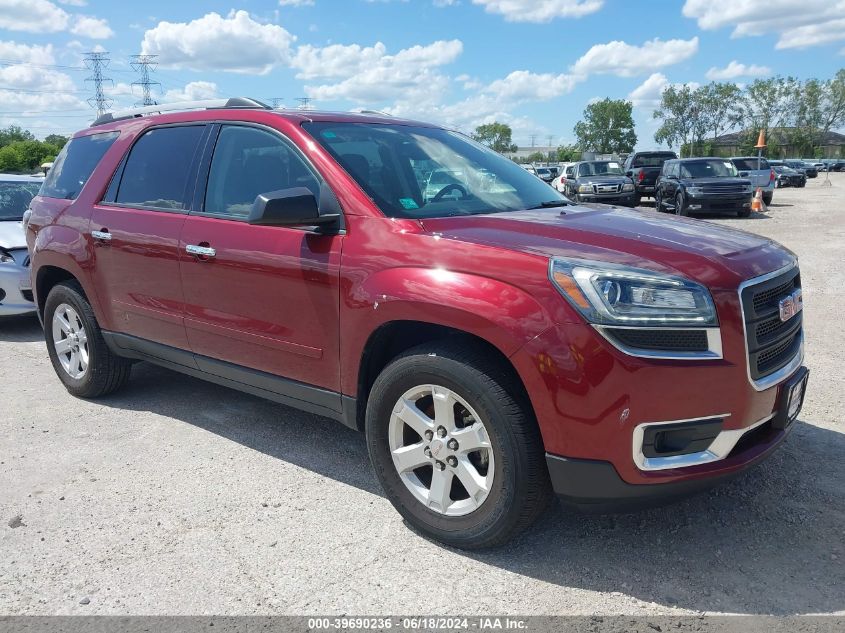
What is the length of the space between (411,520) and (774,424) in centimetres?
159

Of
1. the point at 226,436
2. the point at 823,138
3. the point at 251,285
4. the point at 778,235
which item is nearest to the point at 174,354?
the point at 226,436

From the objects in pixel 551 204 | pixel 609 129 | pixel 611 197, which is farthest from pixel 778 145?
pixel 551 204

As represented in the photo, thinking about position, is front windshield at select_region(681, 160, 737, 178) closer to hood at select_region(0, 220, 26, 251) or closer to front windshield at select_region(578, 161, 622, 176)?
front windshield at select_region(578, 161, 622, 176)

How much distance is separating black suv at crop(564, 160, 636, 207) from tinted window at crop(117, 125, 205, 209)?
54.5ft

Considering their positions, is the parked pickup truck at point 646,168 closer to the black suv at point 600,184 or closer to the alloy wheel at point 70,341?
the black suv at point 600,184

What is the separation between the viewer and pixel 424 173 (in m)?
3.69

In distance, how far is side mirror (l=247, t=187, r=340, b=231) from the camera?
10.1 feet

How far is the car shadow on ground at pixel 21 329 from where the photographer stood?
7188mm

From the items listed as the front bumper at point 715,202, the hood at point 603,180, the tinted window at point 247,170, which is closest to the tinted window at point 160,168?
the tinted window at point 247,170

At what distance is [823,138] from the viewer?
325 feet

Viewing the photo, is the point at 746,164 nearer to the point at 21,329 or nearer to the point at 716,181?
the point at 716,181

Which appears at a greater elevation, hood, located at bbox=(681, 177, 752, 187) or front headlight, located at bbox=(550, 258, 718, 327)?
hood, located at bbox=(681, 177, 752, 187)

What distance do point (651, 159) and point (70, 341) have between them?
81.2 feet

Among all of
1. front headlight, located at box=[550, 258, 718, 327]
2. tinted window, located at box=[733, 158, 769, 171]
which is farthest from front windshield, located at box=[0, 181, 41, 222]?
tinted window, located at box=[733, 158, 769, 171]
